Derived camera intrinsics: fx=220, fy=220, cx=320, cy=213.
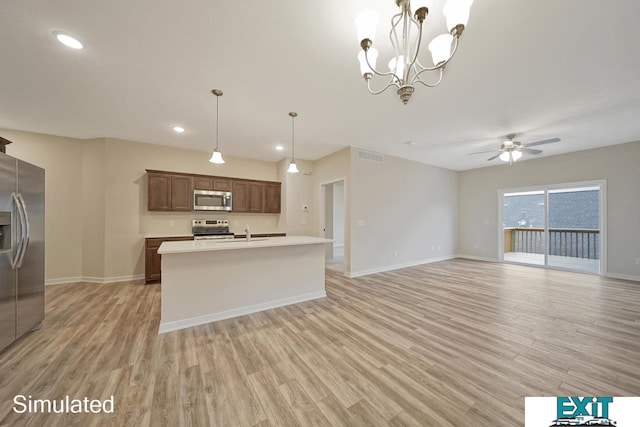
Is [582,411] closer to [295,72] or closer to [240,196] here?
[295,72]

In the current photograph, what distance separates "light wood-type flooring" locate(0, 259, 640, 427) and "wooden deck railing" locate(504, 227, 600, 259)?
2.69 meters

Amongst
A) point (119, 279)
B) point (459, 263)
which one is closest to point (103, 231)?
point (119, 279)

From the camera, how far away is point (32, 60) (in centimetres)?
222

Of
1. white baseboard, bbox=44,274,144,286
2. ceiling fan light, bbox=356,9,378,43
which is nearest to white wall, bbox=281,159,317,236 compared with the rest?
white baseboard, bbox=44,274,144,286

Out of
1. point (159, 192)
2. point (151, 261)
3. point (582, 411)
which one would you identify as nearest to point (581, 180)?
point (582, 411)

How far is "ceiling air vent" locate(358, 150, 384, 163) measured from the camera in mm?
5054

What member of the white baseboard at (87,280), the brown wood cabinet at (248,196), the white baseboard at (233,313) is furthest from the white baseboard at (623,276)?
the white baseboard at (87,280)

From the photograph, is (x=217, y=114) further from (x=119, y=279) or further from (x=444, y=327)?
(x=444, y=327)

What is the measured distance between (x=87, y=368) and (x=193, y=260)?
4.01ft

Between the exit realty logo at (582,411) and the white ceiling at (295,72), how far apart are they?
2877 mm

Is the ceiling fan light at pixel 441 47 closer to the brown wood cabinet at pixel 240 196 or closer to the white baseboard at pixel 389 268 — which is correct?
the white baseboard at pixel 389 268

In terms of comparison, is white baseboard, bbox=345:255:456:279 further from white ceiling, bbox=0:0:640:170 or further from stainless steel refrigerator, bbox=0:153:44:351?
stainless steel refrigerator, bbox=0:153:44:351

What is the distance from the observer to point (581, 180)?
17.0 ft

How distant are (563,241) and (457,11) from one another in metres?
7.35
